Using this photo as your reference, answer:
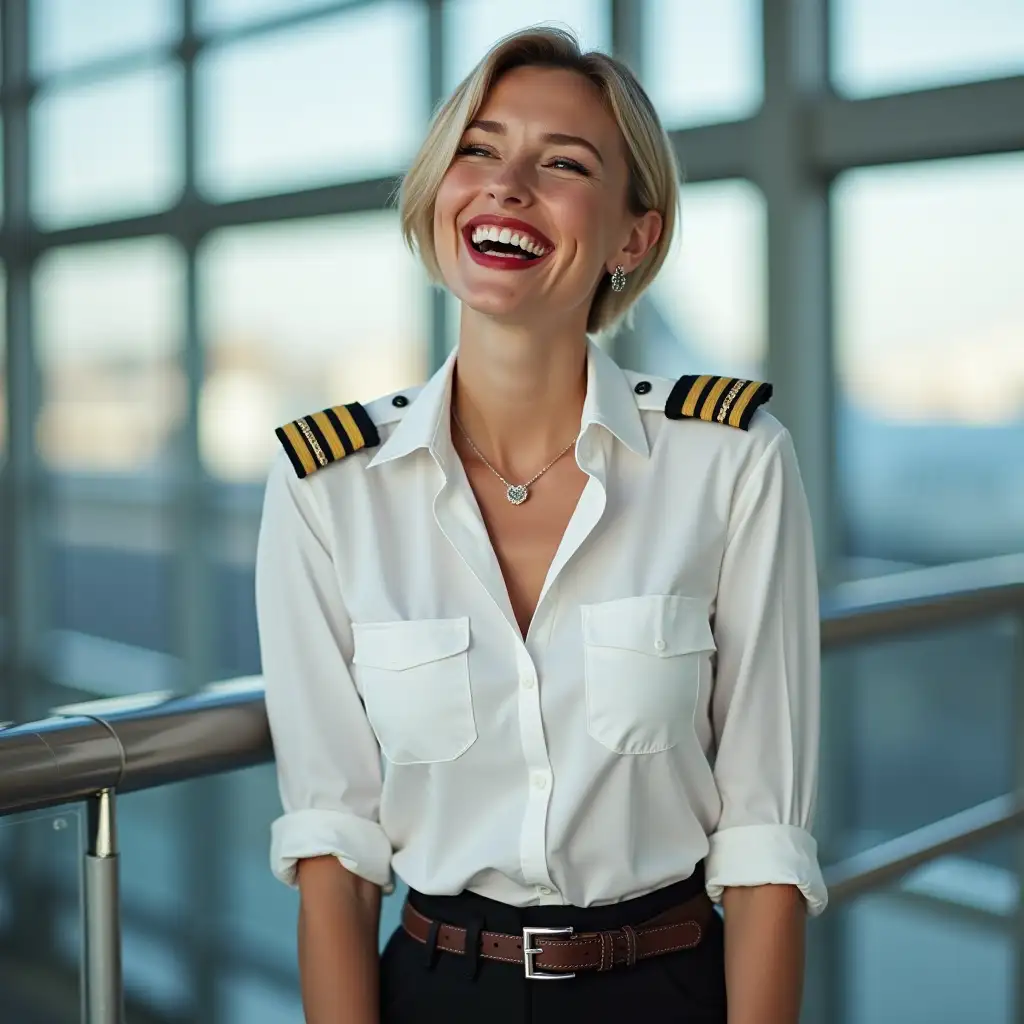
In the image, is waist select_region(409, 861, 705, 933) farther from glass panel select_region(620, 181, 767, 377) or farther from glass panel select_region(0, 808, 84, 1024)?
glass panel select_region(620, 181, 767, 377)

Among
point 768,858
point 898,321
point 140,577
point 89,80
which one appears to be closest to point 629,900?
point 768,858

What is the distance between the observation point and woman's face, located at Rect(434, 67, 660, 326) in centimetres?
136

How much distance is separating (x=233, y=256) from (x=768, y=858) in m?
5.19

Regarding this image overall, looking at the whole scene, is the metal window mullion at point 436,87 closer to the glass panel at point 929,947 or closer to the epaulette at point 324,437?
the glass panel at point 929,947

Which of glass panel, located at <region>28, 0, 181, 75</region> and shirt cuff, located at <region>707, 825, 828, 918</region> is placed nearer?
shirt cuff, located at <region>707, 825, 828, 918</region>

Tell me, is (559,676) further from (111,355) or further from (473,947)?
(111,355)

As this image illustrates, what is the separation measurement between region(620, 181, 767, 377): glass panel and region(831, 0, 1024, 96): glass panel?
0.43 m

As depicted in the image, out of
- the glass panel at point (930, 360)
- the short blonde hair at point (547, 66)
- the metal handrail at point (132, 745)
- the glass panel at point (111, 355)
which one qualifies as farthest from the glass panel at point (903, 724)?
the glass panel at point (111, 355)

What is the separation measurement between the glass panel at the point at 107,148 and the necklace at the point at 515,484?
5.14m

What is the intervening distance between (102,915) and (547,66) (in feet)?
3.00

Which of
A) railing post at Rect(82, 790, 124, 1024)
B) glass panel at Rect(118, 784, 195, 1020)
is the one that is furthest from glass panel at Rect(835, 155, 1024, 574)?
railing post at Rect(82, 790, 124, 1024)

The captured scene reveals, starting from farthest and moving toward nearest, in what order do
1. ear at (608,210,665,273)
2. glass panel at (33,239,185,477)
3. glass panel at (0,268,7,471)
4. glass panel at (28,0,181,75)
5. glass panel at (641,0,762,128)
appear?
glass panel at (0,268,7,471) → glass panel at (33,239,185,477) → glass panel at (28,0,181,75) → glass panel at (641,0,762,128) → ear at (608,210,665,273)

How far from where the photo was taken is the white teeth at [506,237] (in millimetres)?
1355

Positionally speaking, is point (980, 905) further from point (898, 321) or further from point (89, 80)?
point (89, 80)
